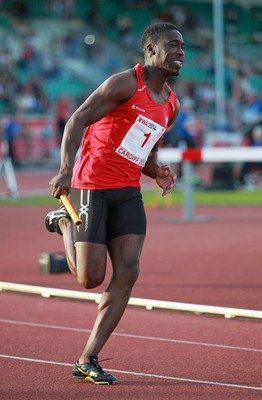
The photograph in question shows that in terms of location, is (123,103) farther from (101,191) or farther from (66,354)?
(66,354)

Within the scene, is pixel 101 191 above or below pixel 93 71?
below

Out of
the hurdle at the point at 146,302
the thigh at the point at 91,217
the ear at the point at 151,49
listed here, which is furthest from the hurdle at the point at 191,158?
the thigh at the point at 91,217

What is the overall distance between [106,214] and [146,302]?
9.76ft

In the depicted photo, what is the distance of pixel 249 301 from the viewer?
9.78m

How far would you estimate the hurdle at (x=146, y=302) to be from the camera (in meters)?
→ 8.85

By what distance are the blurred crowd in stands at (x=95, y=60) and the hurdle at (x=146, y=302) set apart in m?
20.1

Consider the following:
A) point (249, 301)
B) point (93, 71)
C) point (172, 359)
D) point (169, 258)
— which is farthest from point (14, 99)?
point (172, 359)

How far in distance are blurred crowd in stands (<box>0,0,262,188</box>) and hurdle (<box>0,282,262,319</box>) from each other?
20080 millimetres

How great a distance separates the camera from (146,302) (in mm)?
9406

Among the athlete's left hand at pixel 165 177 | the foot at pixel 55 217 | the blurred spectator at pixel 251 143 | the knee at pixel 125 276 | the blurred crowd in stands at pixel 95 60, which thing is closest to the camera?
the knee at pixel 125 276

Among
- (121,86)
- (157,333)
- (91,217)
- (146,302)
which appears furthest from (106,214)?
(146,302)

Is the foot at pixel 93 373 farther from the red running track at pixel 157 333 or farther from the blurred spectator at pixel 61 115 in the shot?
the blurred spectator at pixel 61 115

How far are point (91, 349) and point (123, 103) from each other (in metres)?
1.52

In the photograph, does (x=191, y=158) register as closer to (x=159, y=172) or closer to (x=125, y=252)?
(x=159, y=172)
